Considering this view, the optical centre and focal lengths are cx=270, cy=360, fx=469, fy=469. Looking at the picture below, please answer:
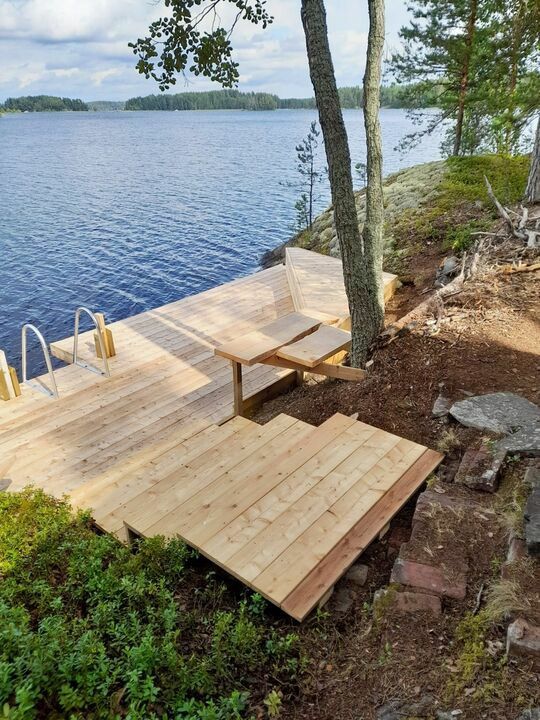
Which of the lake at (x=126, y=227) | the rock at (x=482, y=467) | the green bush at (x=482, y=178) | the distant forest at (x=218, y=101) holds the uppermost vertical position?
the distant forest at (x=218, y=101)

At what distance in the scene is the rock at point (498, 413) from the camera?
11.8 feet

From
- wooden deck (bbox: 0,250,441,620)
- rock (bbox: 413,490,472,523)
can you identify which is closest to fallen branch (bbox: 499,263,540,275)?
wooden deck (bbox: 0,250,441,620)

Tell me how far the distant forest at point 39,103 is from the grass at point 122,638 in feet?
509

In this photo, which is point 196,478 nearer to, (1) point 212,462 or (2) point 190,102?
(1) point 212,462

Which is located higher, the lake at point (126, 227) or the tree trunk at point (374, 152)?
the tree trunk at point (374, 152)

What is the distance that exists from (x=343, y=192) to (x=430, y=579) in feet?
11.8

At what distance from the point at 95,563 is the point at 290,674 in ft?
4.08

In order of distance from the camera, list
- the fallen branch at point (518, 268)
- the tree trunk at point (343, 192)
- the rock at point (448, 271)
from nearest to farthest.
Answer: the tree trunk at point (343, 192), the fallen branch at point (518, 268), the rock at point (448, 271)

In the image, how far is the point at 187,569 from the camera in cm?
299

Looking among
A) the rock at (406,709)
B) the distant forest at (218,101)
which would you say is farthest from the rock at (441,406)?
the distant forest at (218,101)

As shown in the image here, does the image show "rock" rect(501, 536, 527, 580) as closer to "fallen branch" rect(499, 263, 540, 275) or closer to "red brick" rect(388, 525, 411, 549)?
"red brick" rect(388, 525, 411, 549)

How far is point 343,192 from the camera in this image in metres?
4.72

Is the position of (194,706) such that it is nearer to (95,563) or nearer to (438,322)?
(95,563)

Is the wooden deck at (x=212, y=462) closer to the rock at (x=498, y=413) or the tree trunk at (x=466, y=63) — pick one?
the rock at (x=498, y=413)
